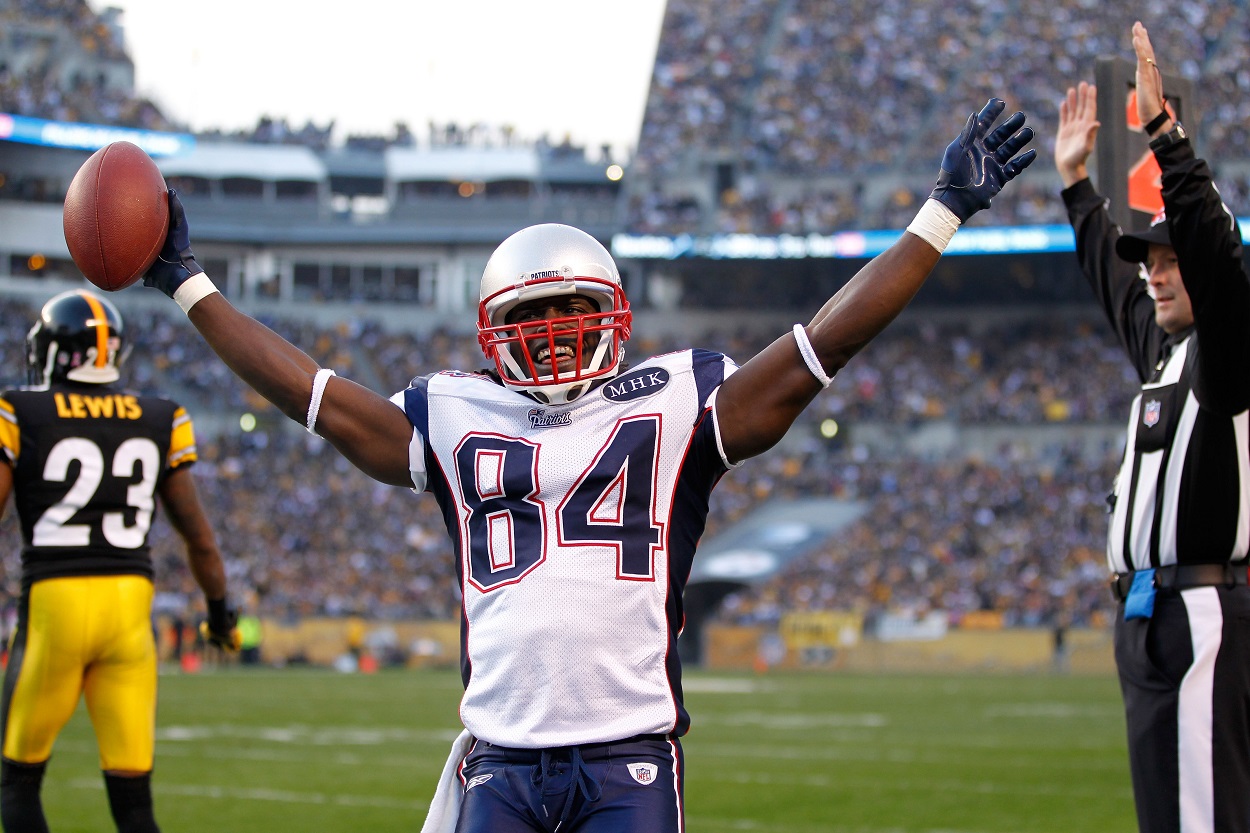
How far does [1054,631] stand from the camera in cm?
2297

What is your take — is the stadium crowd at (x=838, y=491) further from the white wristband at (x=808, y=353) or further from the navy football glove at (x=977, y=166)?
the white wristband at (x=808, y=353)

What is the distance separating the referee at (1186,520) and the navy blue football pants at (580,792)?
1.45 m

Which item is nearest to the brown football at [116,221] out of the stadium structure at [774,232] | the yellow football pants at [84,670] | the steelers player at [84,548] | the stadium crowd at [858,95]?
the steelers player at [84,548]

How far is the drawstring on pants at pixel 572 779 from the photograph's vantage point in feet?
9.23

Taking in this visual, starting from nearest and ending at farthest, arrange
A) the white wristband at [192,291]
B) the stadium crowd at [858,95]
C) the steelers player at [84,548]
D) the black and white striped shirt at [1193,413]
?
the white wristband at [192,291] → the black and white striped shirt at [1193,413] → the steelers player at [84,548] → the stadium crowd at [858,95]

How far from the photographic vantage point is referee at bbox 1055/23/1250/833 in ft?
11.3

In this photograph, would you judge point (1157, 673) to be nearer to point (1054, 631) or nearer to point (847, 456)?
point (1054, 631)

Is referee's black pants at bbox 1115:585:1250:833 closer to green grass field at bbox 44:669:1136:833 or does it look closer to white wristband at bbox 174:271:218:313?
white wristband at bbox 174:271:218:313

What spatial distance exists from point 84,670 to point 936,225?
11.5 ft

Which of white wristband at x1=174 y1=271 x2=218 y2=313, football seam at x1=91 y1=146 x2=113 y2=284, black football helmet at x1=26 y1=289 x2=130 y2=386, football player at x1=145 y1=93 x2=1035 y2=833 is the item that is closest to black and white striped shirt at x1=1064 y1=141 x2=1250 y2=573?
football player at x1=145 y1=93 x2=1035 y2=833

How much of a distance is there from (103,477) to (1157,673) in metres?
3.51

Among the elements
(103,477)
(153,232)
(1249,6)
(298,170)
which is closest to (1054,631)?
(1249,6)

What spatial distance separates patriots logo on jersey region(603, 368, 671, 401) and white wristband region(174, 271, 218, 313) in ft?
2.94

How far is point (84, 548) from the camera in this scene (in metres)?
5.07
